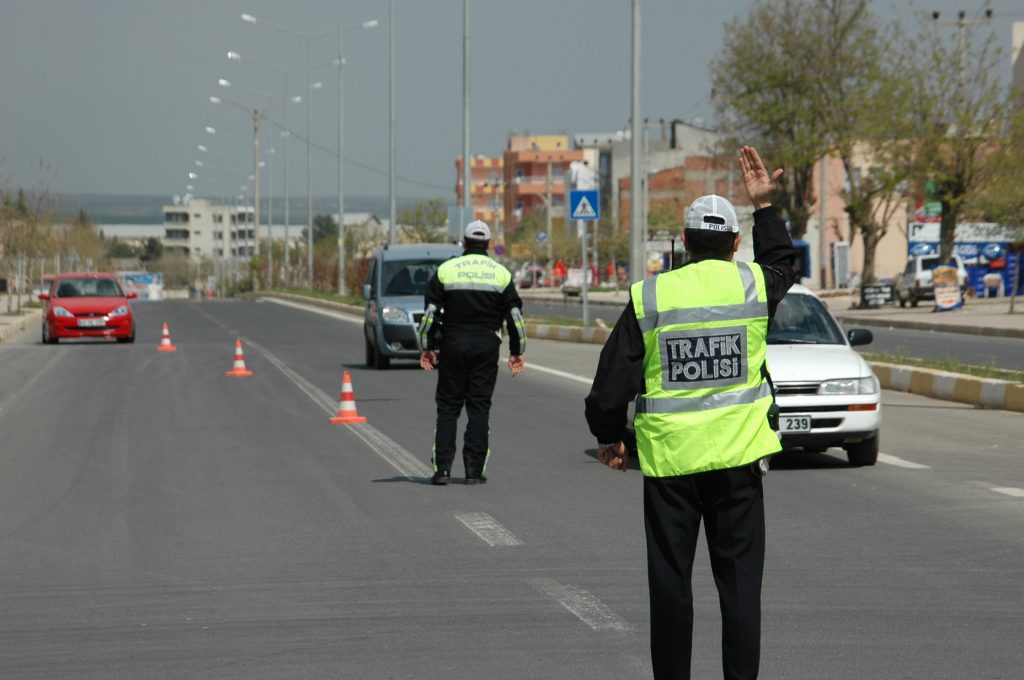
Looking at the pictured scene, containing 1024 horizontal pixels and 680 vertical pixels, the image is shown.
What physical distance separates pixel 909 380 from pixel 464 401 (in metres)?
10.4

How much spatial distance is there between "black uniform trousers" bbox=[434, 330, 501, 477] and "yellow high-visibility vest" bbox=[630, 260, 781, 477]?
6.00m

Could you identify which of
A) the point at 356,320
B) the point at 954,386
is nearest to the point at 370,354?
the point at 954,386

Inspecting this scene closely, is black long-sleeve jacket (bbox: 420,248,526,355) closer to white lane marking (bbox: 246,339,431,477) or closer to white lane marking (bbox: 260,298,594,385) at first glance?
white lane marking (bbox: 246,339,431,477)

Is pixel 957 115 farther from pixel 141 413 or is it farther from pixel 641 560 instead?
pixel 641 560

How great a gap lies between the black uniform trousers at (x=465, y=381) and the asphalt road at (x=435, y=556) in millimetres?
423

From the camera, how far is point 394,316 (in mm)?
25203

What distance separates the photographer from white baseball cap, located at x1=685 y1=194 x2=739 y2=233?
5.17 metres

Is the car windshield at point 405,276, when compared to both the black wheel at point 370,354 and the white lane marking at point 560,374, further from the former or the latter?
the white lane marking at point 560,374

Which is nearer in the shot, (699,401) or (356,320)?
(699,401)

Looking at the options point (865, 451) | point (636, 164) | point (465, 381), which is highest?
point (636, 164)

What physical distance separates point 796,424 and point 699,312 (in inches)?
290

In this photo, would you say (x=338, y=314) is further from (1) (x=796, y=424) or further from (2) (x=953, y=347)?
(1) (x=796, y=424)

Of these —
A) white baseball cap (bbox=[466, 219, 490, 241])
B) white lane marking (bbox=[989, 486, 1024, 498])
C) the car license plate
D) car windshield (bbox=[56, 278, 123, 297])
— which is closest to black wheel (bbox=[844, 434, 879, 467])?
the car license plate

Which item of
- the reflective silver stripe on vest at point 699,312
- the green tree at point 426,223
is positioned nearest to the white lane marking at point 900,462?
the reflective silver stripe on vest at point 699,312
